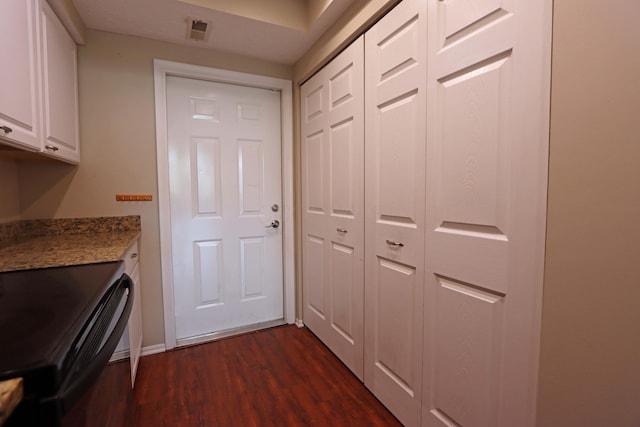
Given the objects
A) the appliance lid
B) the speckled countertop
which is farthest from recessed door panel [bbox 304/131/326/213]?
the appliance lid

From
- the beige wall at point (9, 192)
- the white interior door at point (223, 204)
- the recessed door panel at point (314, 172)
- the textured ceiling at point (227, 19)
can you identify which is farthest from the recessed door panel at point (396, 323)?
the beige wall at point (9, 192)

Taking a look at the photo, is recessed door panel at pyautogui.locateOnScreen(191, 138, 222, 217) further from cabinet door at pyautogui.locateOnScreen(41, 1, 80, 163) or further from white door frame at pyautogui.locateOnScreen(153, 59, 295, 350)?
cabinet door at pyautogui.locateOnScreen(41, 1, 80, 163)

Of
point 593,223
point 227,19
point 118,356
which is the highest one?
point 227,19

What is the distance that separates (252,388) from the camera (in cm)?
174

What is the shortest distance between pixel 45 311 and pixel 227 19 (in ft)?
5.98

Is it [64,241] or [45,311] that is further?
[64,241]

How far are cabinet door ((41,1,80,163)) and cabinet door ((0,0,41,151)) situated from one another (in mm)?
105

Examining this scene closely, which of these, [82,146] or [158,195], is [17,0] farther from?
[158,195]

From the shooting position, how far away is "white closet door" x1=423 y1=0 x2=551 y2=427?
2.88 ft

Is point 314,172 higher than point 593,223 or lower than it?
higher

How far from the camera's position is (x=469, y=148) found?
107 centimetres

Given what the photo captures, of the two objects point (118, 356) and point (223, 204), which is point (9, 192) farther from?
point (118, 356)

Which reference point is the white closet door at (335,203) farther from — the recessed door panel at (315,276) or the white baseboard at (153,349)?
the white baseboard at (153,349)

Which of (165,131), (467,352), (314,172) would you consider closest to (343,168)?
(314,172)
